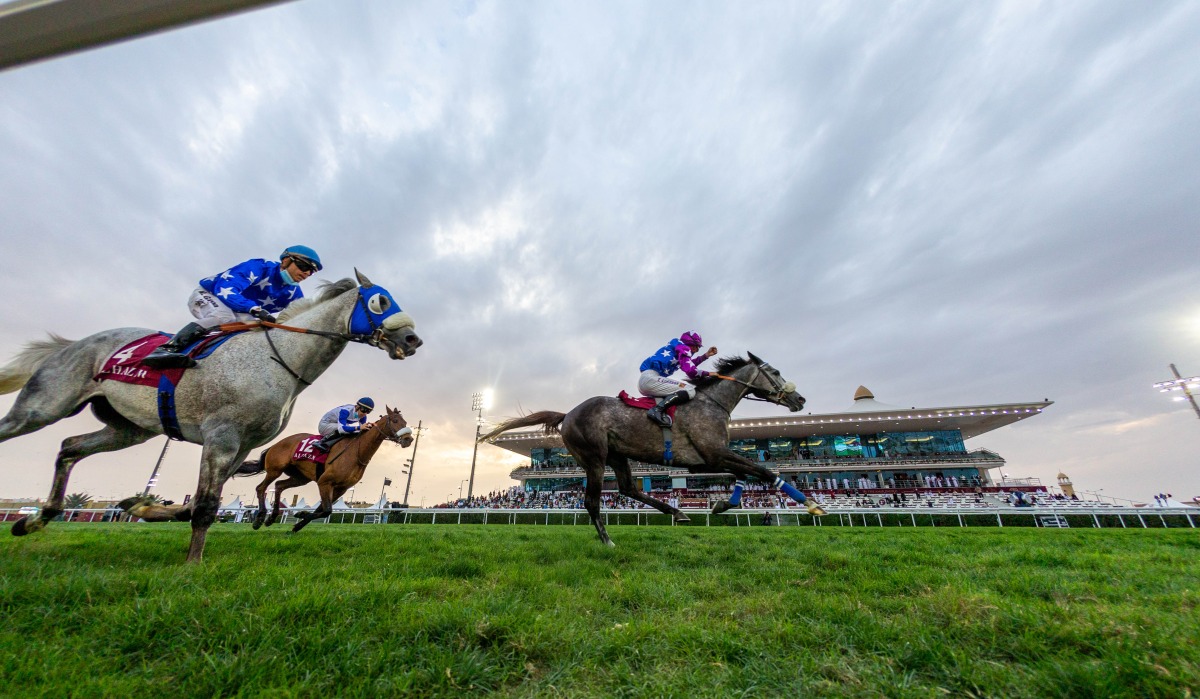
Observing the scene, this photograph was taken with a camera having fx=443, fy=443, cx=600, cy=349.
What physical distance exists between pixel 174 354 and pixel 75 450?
1.79 meters

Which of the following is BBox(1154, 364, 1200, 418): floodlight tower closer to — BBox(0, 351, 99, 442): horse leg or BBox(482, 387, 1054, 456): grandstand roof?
BBox(482, 387, 1054, 456): grandstand roof

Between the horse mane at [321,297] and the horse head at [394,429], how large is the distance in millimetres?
4559

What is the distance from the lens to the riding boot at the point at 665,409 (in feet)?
22.0

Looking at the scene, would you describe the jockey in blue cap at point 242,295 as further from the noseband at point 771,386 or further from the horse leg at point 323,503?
the noseband at point 771,386

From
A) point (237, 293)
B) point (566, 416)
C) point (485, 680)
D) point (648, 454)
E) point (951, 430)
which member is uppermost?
point (951, 430)

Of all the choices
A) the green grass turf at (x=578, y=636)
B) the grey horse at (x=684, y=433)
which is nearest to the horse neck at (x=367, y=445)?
the grey horse at (x=684, y=433)

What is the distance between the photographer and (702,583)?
3457 millimetres

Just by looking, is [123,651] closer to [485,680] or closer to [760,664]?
[485,680]

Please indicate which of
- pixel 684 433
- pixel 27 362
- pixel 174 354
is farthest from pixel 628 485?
pixel 27 362

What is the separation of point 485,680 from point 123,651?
1.51 meters

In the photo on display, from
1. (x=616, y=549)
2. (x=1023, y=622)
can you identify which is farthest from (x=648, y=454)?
(x=1023, y=622)

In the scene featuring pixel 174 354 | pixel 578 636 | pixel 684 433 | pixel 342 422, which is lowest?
Result: pixel 578 636

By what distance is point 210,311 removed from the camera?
4527 millimetres

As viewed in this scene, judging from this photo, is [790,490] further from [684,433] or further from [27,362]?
[27,362]
